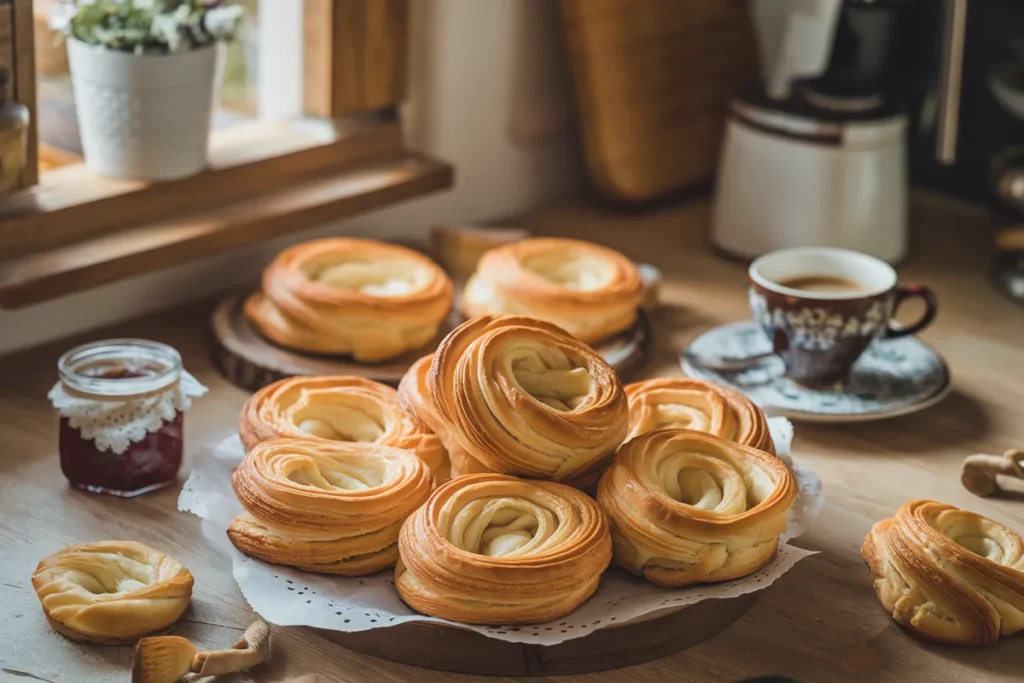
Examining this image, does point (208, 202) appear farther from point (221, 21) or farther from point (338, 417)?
point (338, 417)

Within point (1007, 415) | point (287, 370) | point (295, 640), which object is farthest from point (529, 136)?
point (295, 640)

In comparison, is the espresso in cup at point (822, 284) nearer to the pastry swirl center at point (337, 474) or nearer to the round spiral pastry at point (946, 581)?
the round spiral pastry at point (946, 581)

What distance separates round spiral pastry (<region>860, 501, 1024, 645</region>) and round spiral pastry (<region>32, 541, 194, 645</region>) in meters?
0.49

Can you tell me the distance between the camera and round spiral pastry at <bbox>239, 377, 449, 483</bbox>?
38.6 inches

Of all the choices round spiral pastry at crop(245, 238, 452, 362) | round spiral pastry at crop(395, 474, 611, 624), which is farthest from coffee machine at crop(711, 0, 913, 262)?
round spiral pastry at crop(395, 474, 611, 624)

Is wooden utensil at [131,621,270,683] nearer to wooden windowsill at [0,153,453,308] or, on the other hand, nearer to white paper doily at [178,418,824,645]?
white paper doily at [178,418,824,645]

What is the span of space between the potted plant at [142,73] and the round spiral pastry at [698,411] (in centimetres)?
53

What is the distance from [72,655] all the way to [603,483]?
0.36m

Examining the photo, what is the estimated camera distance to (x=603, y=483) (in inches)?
36.1

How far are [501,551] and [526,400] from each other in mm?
103

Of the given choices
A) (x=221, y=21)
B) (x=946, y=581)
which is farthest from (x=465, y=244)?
(x=946, y=581)

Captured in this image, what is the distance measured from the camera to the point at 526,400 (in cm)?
89

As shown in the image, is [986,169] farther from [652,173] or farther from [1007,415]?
[1007,415]

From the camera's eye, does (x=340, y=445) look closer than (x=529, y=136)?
Yes
